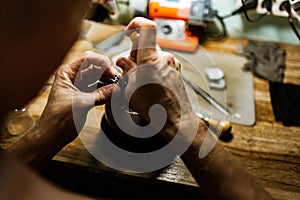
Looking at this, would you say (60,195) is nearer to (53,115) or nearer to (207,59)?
(53,115)

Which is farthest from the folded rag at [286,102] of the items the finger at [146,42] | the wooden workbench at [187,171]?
the finger at [146,42]

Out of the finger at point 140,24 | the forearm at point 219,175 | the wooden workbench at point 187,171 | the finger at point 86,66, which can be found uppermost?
the finger at point 140,24

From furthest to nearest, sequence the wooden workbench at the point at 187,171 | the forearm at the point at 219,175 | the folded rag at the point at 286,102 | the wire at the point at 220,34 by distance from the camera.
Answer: the wire at the point at 220,34 < the folded rag at the point at 286,102 < the wooden workbench at the point at 187,171 < the forearm at the point at 219,175

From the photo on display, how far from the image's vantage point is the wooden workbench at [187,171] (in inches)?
35.4

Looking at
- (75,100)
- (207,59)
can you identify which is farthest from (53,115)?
(207,59)

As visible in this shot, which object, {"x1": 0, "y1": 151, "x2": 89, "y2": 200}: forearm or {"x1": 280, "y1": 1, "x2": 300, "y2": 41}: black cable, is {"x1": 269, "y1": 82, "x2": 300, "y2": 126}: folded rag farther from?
{"x1": 0, "y1": 151, "x2": 89, "y2": 200}: forearm

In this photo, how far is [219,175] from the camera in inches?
30.2

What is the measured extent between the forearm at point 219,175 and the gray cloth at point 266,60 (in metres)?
0.45

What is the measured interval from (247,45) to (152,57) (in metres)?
0.60

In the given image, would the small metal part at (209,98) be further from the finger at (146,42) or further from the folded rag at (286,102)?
the finger at (146,42)

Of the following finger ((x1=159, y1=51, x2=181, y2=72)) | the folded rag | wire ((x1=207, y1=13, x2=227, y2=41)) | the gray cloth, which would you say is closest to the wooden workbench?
the folded rag

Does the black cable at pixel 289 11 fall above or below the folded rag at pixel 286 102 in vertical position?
above

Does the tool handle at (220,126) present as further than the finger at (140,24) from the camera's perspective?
Yes

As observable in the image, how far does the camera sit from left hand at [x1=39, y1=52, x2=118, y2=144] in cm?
85
